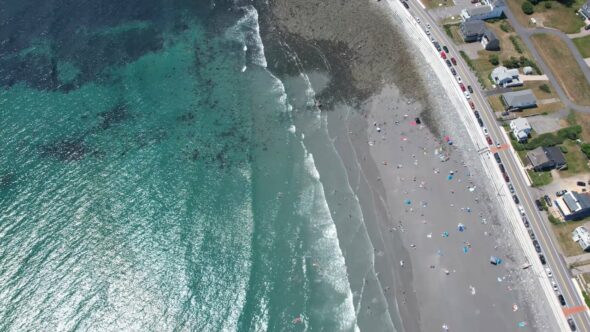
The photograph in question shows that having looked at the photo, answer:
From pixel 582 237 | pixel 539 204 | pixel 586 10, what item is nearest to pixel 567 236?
pixel 582 237

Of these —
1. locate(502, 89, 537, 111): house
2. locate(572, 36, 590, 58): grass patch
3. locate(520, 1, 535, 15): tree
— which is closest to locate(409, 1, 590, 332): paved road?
locate(502, 89, 537, 111): house

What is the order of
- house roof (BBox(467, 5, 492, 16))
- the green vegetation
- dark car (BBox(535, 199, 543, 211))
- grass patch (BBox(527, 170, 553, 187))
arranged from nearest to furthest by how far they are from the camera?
dark car (BBox(535, 199, 543, 211)) < grass patch (BBox(527, 170, 553, 187)) < the green vegetation < house roof (BBox(467, 5, 492, 16))

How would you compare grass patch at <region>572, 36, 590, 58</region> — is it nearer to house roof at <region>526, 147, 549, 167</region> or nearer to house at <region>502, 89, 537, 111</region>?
house at <region>502, 89, 537, 111</region>

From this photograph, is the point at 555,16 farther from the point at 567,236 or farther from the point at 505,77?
the point at 567,236

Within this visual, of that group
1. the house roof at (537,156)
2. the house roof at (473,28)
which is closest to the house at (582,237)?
the house roof at (537,156)

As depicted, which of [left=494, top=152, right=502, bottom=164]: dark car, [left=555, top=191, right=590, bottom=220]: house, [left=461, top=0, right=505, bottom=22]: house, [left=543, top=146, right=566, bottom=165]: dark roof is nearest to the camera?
[left=555, top=191, right=590, bottom=220]: house

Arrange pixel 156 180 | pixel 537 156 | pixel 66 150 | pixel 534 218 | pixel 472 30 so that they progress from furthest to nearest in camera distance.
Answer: pixel 472 30
pixel 66 150
pixel 537 156
pixel 156 180
pixel 534 218

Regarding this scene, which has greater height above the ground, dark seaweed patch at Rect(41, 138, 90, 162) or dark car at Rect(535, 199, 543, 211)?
dark seaweed patch at Rect(41, 138, 90, 162)
